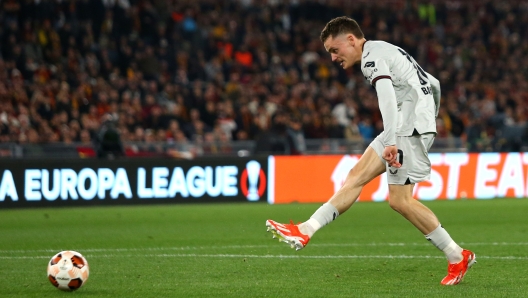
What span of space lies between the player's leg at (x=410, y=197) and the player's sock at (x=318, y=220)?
0.50 metres

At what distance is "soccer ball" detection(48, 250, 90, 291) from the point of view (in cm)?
648

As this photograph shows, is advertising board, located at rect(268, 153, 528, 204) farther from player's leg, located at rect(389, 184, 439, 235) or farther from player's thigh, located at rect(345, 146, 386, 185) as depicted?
player's leg, located at rect(389, 184, 439, 235)

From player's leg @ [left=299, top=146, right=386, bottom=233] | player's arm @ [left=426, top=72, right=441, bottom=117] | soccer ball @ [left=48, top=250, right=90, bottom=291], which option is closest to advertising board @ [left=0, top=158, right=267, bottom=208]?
soccer ball @ [left=48, top=250, right=90, bottom=291]

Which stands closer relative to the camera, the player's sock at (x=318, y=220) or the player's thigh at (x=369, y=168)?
the player's sock at (x=318, y=220)

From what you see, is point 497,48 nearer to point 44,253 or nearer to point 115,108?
point 115,108

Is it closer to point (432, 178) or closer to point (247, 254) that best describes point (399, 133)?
point (247, 254)

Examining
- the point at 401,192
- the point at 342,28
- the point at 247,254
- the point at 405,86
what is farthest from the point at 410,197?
the point at 247,254

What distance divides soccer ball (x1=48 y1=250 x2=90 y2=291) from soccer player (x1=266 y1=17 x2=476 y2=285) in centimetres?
142

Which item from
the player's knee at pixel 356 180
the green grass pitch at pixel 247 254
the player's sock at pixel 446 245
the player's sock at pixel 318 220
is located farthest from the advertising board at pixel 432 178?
the player's sock at pixel 446 245

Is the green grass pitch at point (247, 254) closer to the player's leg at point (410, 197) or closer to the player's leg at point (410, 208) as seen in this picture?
the player's leg at point (410, 197)

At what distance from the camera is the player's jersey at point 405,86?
7.02 metres

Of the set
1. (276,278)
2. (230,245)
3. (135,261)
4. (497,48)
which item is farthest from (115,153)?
(497,48)

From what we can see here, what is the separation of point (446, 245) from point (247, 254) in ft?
8.61

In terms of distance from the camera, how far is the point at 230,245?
396 inches
